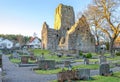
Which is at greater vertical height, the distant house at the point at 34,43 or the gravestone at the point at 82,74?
the distant house at the point at 34,43

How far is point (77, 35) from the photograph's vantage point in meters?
71.0

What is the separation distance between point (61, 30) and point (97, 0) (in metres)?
37.8

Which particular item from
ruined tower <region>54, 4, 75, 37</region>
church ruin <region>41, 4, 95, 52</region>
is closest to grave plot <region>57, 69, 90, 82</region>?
church ruin <region>41, 4, 95, 52</region>

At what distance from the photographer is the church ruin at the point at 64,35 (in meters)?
70.0

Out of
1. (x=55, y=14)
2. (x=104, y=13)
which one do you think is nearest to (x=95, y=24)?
(x=104, y=13)

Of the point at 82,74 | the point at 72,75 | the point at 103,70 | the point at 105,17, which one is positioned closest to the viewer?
the point at 72,75

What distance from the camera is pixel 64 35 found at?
81.3 metres

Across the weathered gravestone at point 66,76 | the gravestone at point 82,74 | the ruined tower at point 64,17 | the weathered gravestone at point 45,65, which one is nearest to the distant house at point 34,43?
the ruined tower at point 64,17

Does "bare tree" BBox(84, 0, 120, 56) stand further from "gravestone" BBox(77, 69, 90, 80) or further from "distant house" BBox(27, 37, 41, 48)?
"distant house" BBox(27, 37, 41, 48)

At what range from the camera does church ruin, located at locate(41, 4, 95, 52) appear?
69963mm

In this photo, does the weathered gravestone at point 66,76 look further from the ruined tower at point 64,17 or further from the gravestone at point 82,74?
the ruined tower at point 64,17

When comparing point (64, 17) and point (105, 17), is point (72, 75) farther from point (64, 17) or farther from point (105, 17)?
point (64, 17)

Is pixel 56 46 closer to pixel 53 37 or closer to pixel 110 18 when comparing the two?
pixel 53 37

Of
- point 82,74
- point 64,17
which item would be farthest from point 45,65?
point 64,17
